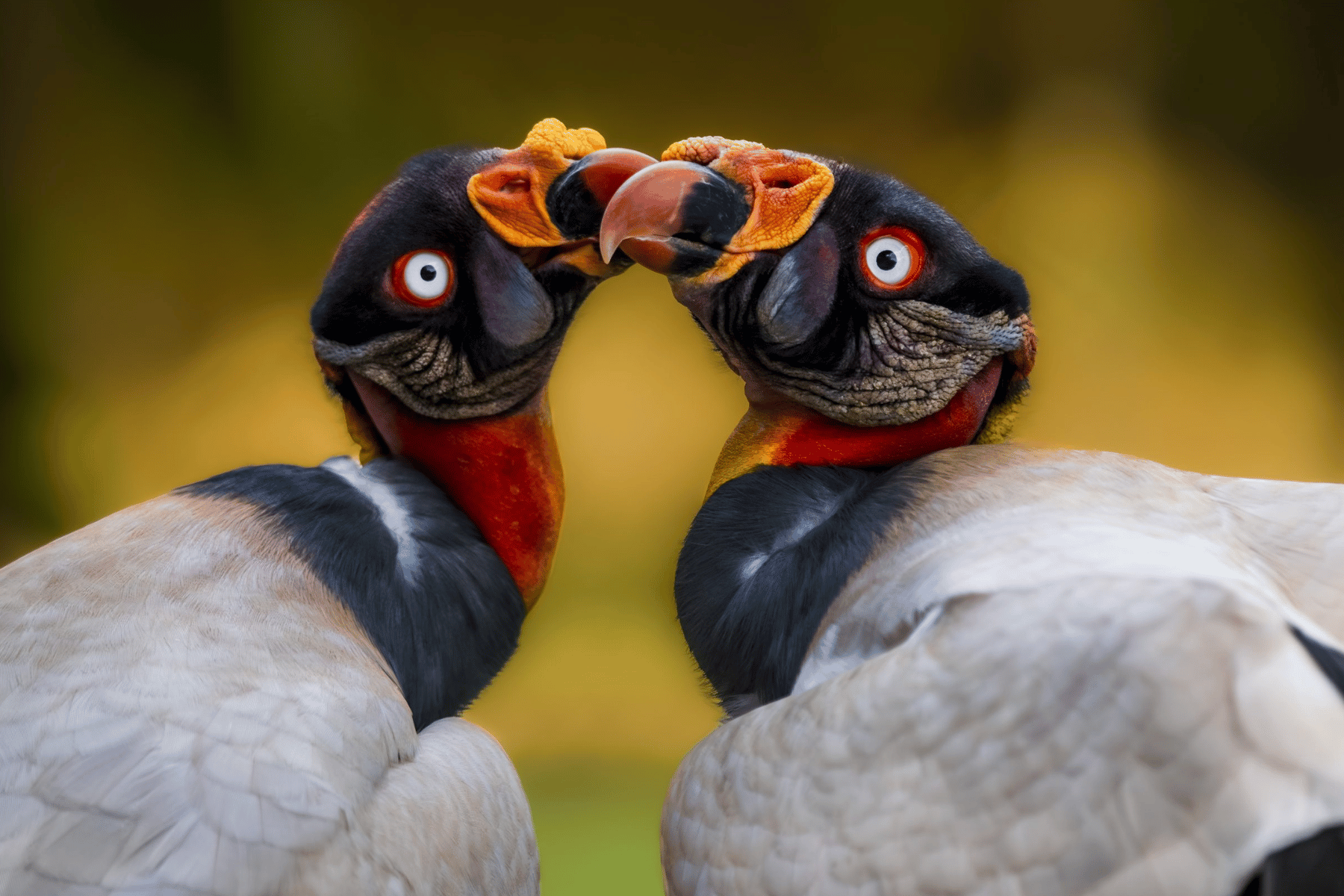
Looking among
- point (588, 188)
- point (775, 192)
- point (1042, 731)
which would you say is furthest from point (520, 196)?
point (1042, 731)

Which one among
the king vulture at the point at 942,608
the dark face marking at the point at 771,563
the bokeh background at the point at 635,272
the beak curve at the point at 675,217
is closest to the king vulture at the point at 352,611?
the beak curve at the point at 675,217

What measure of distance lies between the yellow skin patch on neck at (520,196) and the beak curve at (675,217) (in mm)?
222

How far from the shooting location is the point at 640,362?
5.04 m

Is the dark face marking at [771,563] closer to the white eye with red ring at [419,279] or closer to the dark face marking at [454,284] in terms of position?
the dark face marking at [454,284]

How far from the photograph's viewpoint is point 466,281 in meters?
2.05

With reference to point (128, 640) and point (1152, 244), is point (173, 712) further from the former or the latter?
point (1152, 244)

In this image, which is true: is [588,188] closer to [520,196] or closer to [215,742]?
[520,196]

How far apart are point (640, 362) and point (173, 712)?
373 centimetres

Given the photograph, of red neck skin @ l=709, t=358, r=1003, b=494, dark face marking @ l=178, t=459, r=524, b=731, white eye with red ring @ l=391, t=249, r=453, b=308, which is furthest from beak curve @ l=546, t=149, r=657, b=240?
dark face marking @ l=178, t=459, r=524, b=731

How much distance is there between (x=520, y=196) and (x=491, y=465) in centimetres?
54

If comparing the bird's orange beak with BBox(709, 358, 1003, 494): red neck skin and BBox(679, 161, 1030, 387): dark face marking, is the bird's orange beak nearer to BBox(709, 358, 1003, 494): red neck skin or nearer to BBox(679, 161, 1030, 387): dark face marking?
BBox(679, 161, 1030, 387): dark face marking

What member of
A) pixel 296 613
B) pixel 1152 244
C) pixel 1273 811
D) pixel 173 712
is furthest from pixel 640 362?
pixel 1273 811

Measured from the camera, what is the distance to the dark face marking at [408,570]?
74.5 inches

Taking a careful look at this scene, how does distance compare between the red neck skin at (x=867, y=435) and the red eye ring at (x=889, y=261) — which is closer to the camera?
the red eye ring at (x=889, y=261)
